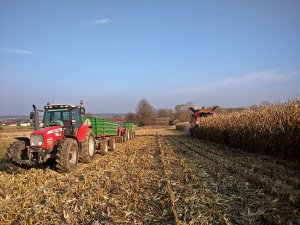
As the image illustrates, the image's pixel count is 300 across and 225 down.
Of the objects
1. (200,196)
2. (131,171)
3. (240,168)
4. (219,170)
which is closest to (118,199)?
(200,196)

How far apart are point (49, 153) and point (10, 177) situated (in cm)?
142

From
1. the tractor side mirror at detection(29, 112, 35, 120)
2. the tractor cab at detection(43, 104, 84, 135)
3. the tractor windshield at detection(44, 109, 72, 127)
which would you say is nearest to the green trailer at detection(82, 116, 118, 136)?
the tractor cab at detection(43, 104, 84, 135)

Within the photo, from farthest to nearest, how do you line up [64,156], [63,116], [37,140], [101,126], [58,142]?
[101,126] → [63,116] → [58,142] → [37,140] → [64,156]

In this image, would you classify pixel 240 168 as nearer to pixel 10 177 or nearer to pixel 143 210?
pixel 143 210

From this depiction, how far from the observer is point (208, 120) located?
25578 mm

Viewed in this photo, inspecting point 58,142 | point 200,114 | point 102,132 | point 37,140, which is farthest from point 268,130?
point 200,114

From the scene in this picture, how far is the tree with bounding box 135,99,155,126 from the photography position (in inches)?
3054

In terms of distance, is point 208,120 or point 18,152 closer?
point 18,152

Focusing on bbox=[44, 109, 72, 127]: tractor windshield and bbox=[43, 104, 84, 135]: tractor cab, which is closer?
bbox=[43, 104, 84, 135]: tractor cab

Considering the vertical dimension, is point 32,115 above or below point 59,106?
below

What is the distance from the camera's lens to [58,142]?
11188 mm

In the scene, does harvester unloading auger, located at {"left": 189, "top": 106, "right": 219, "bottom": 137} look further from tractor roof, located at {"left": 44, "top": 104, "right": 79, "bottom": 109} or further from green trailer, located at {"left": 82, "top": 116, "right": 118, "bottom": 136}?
tractor roof, located at {"left": 44, "top": 104, "right": 79, "bottom": 109}

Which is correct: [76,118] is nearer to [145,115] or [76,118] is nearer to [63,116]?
[63,116]

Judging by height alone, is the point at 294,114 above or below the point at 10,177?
above
